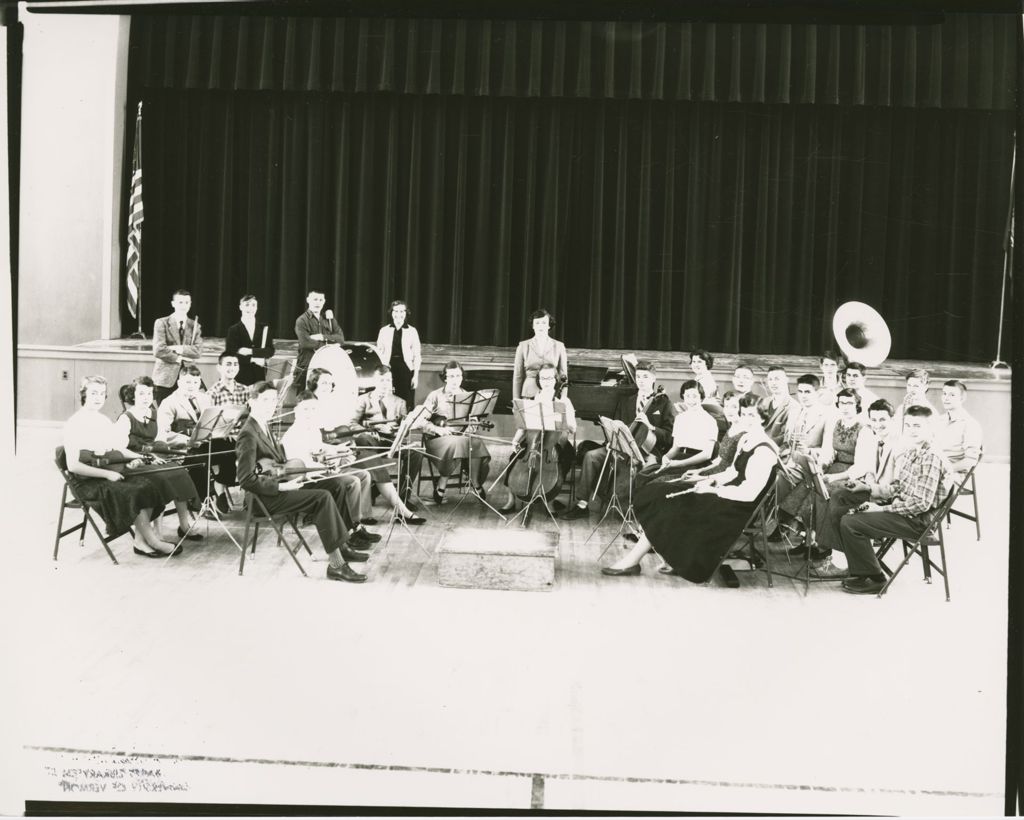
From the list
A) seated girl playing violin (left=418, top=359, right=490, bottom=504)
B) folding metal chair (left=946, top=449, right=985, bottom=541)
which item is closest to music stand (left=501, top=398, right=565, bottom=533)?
seated girl playing violin (left=418, top=359, right=490, bottom=504)

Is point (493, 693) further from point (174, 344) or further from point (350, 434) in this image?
point (174, 344)

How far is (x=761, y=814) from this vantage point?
17.2 ft

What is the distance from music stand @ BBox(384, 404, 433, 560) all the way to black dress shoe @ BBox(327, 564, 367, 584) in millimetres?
650

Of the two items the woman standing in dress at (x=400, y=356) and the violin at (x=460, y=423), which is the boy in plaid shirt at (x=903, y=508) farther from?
the woman standing in dress at (x=400, y=356)

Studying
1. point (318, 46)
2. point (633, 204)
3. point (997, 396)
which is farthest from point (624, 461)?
point (633, 204)

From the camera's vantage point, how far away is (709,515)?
24.5 ft

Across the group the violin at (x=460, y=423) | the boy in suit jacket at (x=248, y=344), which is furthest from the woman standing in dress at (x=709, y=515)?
the boy in suit jacket at (x=248, y=344)

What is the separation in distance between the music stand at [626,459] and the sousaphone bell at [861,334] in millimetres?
1564

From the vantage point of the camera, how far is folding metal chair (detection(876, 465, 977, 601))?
6.33m

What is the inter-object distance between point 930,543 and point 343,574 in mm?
3431

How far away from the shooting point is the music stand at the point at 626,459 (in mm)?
8070

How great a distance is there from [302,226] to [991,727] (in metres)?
6.65

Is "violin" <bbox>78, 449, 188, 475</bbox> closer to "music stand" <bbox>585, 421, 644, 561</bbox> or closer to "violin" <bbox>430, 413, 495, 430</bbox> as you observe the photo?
"violin" <bbox>430, 413, 495, 430</bbox>

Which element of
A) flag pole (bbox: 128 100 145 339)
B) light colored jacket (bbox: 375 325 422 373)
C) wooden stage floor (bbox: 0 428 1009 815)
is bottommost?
wooden stage floor (bbox: 0 428 1009 815)
